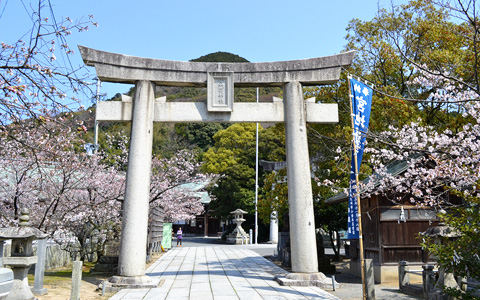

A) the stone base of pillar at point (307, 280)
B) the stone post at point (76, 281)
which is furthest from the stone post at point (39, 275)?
the stone base of pillar at point (307, 280)

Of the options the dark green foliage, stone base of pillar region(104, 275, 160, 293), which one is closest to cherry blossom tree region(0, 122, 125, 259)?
stone base of pillar region(104, 275, 160, 293)

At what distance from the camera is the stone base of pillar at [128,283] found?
9.31 metres

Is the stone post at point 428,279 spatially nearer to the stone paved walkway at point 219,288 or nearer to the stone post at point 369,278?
the stone post at point 369,278

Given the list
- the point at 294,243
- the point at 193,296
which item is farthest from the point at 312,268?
the point at 193,296

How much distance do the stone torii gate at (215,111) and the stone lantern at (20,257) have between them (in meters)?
2.28

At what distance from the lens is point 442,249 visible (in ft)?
23.3

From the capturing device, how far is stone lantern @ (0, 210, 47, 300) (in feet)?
24.9

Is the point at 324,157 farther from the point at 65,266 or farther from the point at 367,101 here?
the point at 65,266

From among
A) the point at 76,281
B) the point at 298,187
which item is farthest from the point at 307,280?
the point at 76,281

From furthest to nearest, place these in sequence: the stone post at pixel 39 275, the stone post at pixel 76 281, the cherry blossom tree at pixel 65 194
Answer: the cherry blossom tree at pixel 65 194 → the stone post at pixel 39 275 → the stone post at pixel 76 281

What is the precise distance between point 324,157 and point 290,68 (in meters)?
5.81

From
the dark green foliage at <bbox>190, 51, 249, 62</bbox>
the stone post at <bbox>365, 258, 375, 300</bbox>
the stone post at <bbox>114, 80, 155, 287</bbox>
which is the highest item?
the dark green foliage at <bbox>190, 51, 249, 62</bbox>

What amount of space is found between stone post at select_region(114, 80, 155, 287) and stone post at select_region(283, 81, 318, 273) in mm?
3799

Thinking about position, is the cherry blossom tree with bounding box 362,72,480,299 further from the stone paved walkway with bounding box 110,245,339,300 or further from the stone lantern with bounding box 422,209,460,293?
the stone paved walkway with bounding box 110,245,339,300
